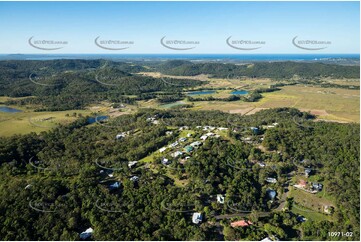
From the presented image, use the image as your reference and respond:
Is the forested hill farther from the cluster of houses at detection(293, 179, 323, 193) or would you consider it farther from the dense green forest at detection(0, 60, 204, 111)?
the cluster of houses at detection(293, 179, 323, 193)

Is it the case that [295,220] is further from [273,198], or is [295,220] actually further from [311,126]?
[311,126]

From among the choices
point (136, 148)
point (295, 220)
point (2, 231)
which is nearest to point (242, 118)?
point (136, 148)

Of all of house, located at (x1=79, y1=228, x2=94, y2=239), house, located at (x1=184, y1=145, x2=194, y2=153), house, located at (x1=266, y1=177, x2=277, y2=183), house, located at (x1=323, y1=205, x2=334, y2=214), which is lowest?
house, located at (x1=323, y1=205, x2=334, y2=214)

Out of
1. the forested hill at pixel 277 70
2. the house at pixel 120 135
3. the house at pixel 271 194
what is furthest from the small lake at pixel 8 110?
the forested hill at pixel 277 70

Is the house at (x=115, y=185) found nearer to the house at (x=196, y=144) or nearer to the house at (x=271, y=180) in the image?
the house at (x=196, y=144)

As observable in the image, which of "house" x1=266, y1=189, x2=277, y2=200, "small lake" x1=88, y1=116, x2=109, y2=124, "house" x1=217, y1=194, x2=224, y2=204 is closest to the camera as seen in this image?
"house" x1=217, y1=194, x2=224, y2=204

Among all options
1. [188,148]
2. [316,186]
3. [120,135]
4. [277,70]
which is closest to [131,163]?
[188,148]

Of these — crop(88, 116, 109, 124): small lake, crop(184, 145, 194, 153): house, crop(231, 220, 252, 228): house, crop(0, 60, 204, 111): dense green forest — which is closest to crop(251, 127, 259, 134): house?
crop(184, 145, 194, 153): house

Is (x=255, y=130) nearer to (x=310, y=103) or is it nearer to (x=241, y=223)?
(x=241, y=223)
